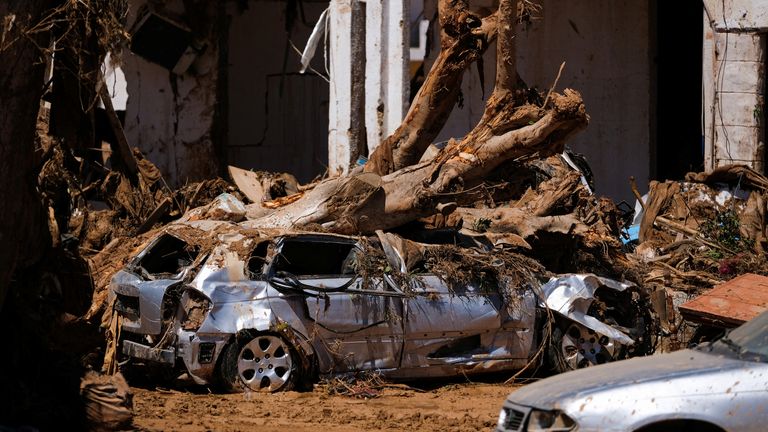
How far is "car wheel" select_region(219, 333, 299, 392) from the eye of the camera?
37.4 ft

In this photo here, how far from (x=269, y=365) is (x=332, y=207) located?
2.03 meters

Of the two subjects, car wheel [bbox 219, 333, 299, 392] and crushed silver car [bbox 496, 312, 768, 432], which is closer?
crushed silver car [bbox 496, 312, 768, 432]

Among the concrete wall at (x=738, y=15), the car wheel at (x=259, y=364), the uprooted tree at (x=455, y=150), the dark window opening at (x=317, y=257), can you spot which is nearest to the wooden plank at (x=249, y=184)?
the uprooted tree at (x=455, y=150)

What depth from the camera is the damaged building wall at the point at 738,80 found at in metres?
17.2

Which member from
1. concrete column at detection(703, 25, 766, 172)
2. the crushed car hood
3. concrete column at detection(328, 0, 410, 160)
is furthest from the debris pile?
the crushed car hood

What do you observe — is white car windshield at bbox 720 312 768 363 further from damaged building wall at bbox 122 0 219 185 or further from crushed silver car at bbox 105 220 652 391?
damaged building wall at bbox 122 0 219 185

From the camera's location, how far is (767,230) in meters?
16.2

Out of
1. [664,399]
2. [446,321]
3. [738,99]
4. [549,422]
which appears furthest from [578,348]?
[738,99]

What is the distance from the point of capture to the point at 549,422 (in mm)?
7375

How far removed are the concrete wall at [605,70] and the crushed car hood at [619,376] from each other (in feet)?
41.7

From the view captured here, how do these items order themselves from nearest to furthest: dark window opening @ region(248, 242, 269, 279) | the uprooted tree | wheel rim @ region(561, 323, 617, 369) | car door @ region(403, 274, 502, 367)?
dark window opening @ region(248, 242, 269, 279), car door @ region(403, 274, 502, 367), wheel rim @ region(561, 323, 617, 369), the uprooted tree

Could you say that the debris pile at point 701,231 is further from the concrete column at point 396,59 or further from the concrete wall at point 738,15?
the concrete column at point 396,59

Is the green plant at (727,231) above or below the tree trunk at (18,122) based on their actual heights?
below

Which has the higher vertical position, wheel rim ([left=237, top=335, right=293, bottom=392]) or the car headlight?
the car headlight
